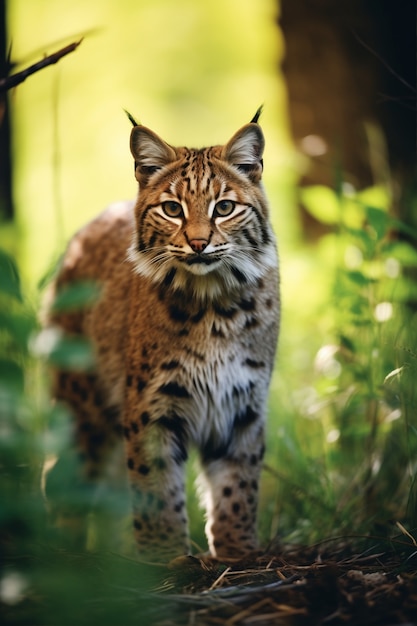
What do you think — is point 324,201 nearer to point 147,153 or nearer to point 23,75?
point 147,153

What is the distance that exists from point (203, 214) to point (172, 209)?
0.66ft

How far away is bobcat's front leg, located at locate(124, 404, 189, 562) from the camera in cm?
419

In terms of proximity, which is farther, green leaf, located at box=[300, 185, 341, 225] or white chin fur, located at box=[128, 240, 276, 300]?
green leaf, located at box=[300, 185, 341, 225]

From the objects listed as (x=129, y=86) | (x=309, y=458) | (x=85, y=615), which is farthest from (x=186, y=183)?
(x=129, y=86)

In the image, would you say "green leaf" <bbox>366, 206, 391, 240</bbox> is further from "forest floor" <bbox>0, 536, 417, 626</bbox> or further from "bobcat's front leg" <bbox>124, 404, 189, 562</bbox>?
"forest floor" <bbox>0, 536, 417, 626</bbox>

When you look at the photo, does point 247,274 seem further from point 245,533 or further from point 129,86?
point 129,86

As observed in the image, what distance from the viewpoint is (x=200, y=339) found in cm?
412

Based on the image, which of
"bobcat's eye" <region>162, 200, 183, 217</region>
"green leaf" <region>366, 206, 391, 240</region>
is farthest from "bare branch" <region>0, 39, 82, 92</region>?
"green leaf" <region>366, 206, 391, 240</region>

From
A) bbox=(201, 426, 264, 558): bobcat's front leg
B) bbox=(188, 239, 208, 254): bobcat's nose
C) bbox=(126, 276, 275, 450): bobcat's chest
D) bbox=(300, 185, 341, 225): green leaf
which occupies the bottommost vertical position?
bbox=(201, 426, 264, 558): bobcat's front leg

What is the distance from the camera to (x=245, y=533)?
4316mm

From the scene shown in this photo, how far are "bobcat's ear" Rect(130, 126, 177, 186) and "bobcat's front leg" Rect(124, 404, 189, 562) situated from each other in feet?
4.23

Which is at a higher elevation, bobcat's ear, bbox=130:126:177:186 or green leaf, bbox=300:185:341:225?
bobcat's ear, bbox=130:126:177:186

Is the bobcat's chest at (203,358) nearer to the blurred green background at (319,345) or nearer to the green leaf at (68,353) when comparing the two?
the blurred green background at (319,345)

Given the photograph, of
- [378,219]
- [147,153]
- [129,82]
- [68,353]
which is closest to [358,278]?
[378,219]
